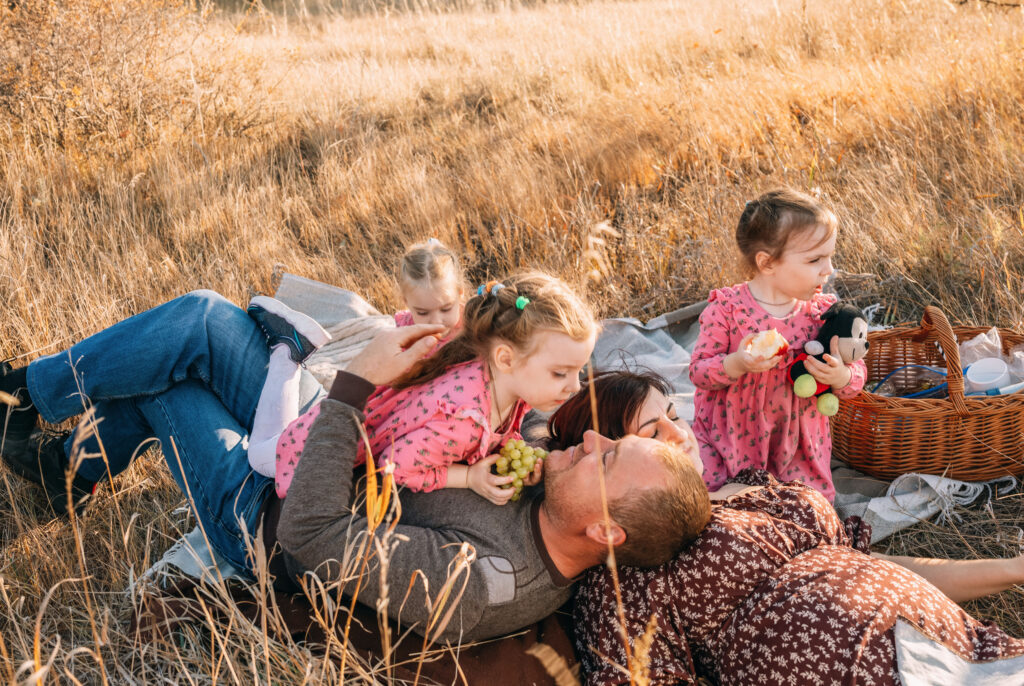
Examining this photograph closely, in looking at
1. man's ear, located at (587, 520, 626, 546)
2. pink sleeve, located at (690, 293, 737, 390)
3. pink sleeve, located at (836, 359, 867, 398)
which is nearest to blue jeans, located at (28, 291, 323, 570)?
man's ear, located at (587, 520, 626, 546)

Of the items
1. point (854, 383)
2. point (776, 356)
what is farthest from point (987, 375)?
point (776, 356)

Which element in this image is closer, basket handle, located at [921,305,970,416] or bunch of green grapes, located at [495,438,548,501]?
bunch of green grapes, located at [495,438,548,501]

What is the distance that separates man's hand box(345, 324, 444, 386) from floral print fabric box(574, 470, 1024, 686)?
2.93 feet

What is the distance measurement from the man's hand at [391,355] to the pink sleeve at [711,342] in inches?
53.6

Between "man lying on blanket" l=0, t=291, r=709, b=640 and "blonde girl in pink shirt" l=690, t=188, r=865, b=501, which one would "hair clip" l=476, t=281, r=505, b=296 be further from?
"blonde girl in pink shirt" l=690, t=188, r=865, b=501

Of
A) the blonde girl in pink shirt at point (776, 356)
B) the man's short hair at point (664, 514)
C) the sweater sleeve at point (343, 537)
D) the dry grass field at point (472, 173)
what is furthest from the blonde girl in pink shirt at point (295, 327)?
the blonde girl in pink shirt at point (776, 356)

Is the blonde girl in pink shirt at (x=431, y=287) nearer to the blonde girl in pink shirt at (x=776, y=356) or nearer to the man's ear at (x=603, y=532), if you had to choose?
the blonde girl in pink shirt at (x=776, y=356)

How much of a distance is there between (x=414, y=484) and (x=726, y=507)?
1068 millimetres

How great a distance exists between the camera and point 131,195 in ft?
17.6

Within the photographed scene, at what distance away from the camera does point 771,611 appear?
214 centimetres

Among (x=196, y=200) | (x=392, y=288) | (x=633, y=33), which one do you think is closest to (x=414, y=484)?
(x=392, y=288)

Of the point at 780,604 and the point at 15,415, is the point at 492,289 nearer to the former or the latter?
the point at 780,604

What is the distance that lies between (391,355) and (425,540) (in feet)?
1.86

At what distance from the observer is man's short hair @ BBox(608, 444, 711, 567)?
2.16 m
